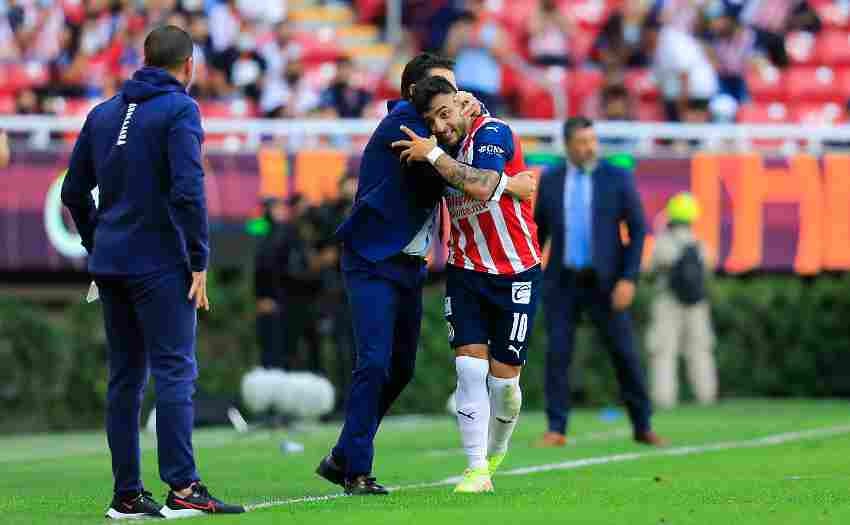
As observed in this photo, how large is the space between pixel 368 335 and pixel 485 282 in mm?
660

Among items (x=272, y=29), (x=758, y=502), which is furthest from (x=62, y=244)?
(x=758, y=502)

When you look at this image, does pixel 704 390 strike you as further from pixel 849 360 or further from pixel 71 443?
pixel 71 443

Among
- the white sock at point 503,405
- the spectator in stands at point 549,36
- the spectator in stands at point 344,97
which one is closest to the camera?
the white sock at point 503,405

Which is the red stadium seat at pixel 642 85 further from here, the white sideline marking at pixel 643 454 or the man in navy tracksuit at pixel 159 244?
the man in navy tracksuit at pixel 159 244

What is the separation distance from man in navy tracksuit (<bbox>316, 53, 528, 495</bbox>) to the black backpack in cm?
1129

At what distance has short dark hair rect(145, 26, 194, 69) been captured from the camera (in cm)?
845

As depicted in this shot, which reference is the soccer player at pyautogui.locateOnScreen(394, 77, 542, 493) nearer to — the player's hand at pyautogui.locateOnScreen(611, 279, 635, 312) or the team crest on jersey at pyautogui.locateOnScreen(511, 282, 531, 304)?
the team crest on jersey at pyautogui.locateOnScreen(511, 282, 531, 304)

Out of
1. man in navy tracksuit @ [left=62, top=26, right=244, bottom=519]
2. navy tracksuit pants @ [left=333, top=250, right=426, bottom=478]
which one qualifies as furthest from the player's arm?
man in navy tracksuit @ [left=62, top=26, right=244, bottom=519]

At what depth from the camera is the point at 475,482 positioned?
955 cm

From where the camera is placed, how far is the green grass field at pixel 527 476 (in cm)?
848

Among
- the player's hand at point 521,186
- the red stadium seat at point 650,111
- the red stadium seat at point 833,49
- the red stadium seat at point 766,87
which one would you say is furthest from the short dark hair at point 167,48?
the red stadium seat at point 833,49

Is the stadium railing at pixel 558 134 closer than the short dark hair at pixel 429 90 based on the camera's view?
No

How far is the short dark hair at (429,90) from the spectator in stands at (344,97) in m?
12.3

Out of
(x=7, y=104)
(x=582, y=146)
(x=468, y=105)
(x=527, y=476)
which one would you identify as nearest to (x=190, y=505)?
(x=468, y=105)
